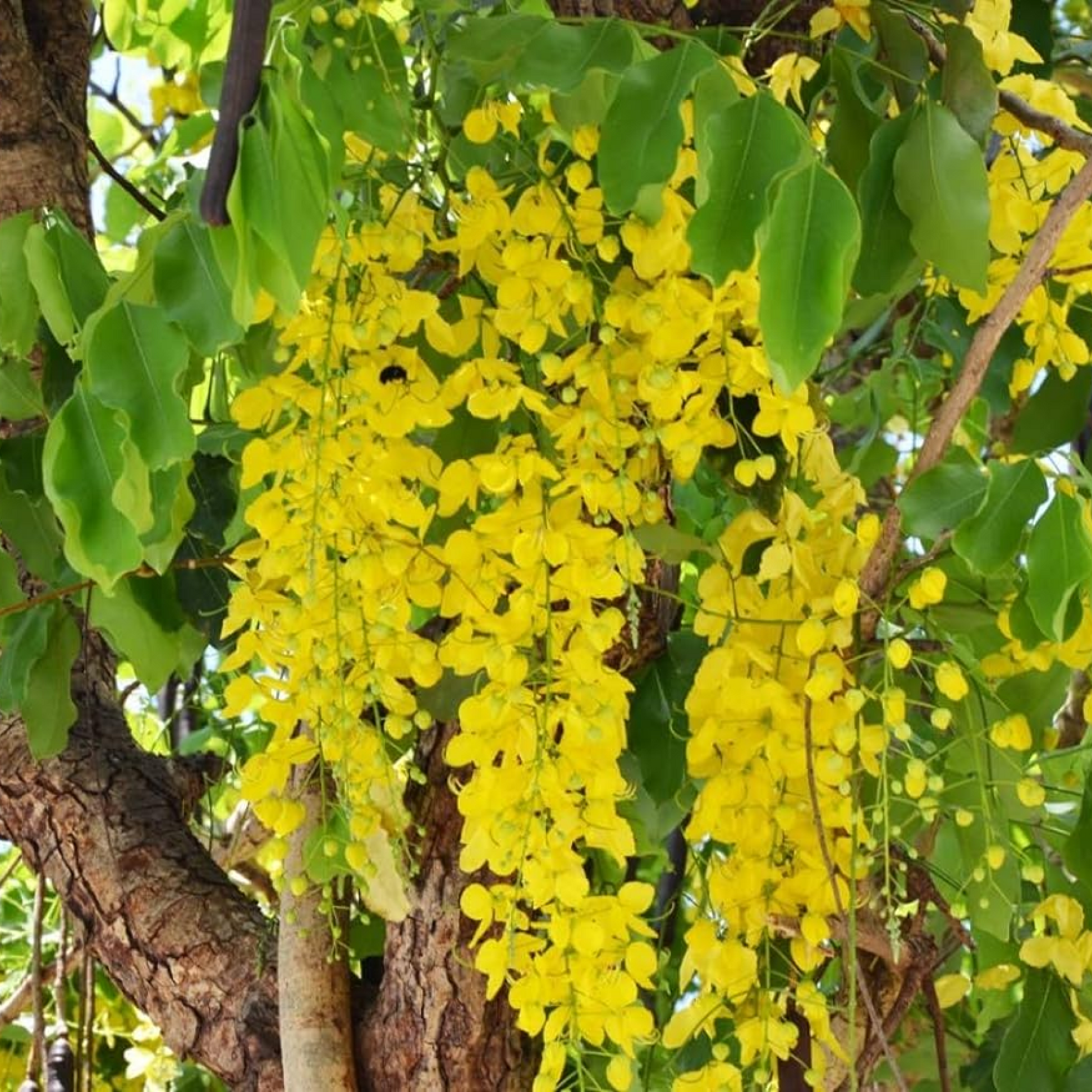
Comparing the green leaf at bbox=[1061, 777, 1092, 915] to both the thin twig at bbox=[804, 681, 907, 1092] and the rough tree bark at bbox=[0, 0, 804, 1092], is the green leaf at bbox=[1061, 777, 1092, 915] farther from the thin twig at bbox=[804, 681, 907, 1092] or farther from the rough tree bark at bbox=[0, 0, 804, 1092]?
the rough tree bark at bbox=[0, 0, 804, 1092]

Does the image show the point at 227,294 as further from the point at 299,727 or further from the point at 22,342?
the point at 299,727

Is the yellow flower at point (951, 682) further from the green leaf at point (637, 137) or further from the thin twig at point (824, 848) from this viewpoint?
the green leaf at point (637, 137)

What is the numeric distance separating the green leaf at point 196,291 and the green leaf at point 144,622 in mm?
320

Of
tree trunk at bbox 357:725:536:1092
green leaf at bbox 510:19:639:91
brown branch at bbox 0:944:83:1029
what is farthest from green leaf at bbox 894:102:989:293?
brown branch at bbox 0:944:83:1029

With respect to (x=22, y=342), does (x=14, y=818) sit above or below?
below

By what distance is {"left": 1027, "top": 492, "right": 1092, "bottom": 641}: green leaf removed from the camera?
77 cm

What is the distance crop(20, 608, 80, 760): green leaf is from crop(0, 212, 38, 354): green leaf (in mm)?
201

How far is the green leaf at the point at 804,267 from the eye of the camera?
65cm

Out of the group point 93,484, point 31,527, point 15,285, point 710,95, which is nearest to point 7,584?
point 31,527

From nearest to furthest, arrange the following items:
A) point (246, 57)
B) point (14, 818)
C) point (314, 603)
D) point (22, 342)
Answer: point (246, 57), point (314, 603), point (22, 342), point (14, 818)

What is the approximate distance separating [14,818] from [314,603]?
465 mm

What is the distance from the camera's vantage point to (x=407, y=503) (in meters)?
0.83

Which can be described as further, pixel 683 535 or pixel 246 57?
pixel 683 535

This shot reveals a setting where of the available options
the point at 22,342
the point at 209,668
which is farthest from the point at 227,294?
the point at 209,668
